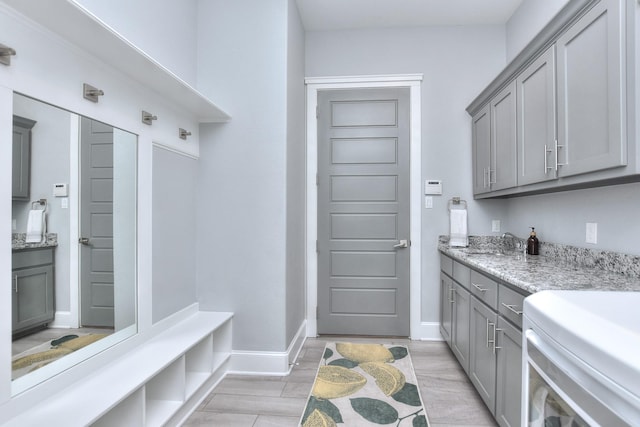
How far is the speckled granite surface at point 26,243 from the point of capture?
121cm

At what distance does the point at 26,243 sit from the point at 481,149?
10.2ft

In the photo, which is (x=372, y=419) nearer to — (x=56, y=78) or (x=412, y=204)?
(x=412, y=204)

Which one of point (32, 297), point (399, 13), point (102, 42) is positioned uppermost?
point (399, 13)

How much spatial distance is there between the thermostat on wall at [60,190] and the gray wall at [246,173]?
119 cm

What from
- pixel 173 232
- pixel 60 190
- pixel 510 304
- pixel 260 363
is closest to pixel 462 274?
pixel 510 304

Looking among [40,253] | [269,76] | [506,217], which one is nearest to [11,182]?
[40,253]

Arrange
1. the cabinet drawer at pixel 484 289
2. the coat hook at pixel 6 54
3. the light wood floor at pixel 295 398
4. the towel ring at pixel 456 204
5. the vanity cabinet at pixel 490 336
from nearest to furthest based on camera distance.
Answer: the coat hook at pixel 6 54 < the vanity cabinet at pixel 490 336 < the cabinet drawer at pixel 484 289 < the light wood floor at pixel 295 398 < the towel ring at pixel 456 204

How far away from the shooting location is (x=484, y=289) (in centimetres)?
201

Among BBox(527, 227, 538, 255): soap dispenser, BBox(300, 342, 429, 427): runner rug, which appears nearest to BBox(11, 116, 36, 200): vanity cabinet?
BBox(300, 342, 429, 427): runner rug

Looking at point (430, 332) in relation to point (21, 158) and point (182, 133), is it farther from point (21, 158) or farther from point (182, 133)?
point (21, 158)

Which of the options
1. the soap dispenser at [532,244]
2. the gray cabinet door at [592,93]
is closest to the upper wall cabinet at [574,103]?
the gray cabinet door at [592,93]

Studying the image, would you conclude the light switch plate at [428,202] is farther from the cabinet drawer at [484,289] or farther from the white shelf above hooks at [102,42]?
the white shelf above hooks at [102,42]

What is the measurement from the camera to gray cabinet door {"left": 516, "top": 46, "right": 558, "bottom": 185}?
5.97 feet

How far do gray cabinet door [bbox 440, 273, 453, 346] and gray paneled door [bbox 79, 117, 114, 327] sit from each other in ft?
8.04
